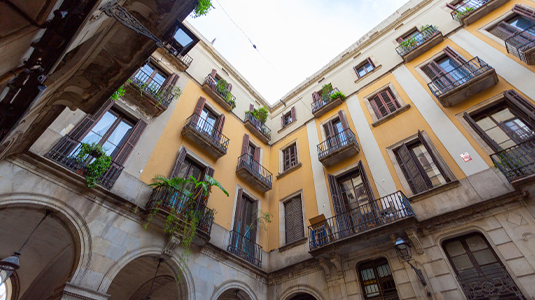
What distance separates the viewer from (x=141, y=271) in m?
8.61

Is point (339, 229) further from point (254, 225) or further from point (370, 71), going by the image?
point (370, 71)

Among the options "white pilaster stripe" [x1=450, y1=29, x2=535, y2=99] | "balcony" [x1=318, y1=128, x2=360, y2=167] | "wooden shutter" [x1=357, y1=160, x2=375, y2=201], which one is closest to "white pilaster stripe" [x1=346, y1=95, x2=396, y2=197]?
"wooden shutter" [x1=357, y1=160, x2=375, y2=201]

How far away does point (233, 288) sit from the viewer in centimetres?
879

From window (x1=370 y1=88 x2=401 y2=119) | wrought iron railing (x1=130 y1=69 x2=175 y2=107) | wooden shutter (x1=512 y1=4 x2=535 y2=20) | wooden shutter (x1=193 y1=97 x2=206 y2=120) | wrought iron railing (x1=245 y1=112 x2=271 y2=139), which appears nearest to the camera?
wooden shutter (x1=512 y1=4 x2=535 y2=20)

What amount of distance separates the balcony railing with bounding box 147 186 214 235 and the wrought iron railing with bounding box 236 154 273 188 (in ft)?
12.3

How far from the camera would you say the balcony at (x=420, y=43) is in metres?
11.3

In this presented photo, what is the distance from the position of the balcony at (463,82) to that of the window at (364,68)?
15.4 ft

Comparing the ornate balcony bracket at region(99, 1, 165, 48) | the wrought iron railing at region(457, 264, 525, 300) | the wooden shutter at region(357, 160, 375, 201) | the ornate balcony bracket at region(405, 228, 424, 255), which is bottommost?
the wrought iron railing at region(457, 264, 525, 300)

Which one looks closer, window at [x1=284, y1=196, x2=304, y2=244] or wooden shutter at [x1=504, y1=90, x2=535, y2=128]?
wooden shutter at [x1=504, y1=90, x2=535, y2=128]

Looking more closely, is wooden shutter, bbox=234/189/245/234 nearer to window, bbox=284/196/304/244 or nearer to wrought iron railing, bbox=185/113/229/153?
window, bbox=284/196/304/244

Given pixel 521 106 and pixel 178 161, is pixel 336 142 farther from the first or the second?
pixel 178 161

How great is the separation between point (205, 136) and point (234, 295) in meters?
6.27

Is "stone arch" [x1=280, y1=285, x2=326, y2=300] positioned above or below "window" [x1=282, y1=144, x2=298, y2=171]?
below

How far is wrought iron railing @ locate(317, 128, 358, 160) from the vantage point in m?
11.0
